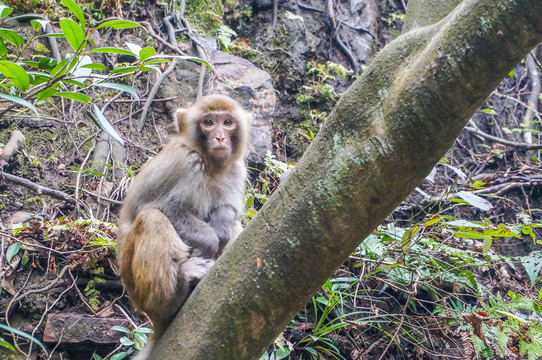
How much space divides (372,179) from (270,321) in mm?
801

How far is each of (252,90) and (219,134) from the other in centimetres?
243

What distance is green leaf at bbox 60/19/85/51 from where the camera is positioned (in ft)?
8.05

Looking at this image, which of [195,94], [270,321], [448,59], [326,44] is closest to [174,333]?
[270,321]

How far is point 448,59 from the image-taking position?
7.09 feet

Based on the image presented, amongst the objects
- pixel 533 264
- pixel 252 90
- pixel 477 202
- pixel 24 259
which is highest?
pixel 477 202

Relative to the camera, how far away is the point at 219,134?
4355mm

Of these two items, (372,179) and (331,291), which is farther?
(331,291)

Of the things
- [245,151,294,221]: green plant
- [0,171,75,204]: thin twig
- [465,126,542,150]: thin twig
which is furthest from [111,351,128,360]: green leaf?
[465,126,542,150]: thin twig

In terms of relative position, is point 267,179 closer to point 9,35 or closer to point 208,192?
point 208,192

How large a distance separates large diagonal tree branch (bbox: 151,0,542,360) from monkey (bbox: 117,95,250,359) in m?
0.68

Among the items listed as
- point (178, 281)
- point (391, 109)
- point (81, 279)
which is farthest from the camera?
point (81, 279)

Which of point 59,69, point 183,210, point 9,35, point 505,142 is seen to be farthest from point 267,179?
point 9,35

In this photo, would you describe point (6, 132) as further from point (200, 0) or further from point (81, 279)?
point (200, 0)

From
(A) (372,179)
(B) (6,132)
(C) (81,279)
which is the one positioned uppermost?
(A) (372,179)
